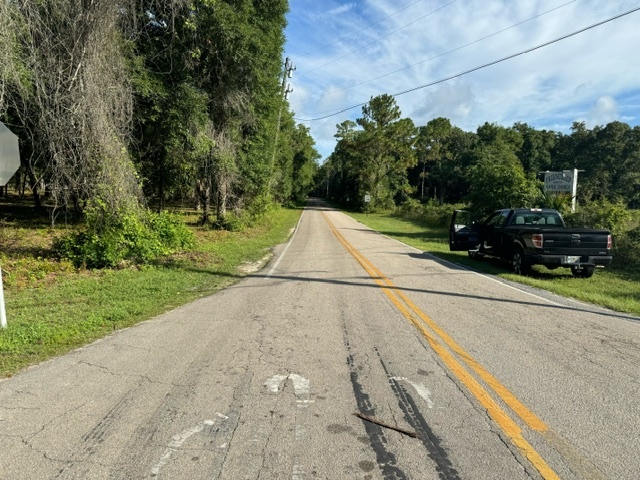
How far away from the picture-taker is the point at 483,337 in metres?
5.75

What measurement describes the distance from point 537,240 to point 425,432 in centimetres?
863

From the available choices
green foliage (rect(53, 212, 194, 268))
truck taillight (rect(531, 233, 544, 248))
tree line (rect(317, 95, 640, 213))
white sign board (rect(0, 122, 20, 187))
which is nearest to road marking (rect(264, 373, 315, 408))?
white sign board (rect(0, 122, 20, 187))

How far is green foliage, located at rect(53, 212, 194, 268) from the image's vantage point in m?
10.7

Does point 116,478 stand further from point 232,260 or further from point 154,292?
point 232,260

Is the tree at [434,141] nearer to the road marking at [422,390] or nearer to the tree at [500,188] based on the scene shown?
the tree at [500,188]

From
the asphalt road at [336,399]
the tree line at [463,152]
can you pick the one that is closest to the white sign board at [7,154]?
the asphalt road at [336,399]

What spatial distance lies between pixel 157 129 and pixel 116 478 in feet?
52.7

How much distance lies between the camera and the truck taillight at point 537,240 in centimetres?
1043

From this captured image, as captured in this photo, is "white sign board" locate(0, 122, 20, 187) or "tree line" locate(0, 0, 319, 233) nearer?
"white sign board" locate(0, 122, 20, 187)

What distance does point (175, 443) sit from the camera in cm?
312

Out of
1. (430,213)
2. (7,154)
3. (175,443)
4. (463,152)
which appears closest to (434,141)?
(463,152)

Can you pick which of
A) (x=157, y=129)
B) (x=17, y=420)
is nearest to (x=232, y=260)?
(x=157, y=129)

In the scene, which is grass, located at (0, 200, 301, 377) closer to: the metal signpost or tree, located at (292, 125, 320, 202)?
the metal signpost

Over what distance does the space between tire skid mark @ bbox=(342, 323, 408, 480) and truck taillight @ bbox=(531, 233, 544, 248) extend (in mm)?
7886
